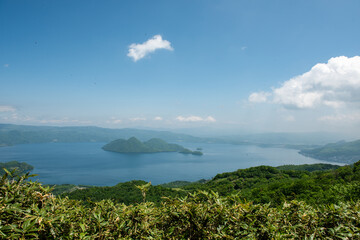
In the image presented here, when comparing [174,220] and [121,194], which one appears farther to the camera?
[121,194]

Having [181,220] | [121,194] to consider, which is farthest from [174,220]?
[121,194]

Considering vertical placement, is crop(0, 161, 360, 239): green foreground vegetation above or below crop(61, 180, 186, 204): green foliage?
above

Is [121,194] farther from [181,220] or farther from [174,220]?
[181,220]

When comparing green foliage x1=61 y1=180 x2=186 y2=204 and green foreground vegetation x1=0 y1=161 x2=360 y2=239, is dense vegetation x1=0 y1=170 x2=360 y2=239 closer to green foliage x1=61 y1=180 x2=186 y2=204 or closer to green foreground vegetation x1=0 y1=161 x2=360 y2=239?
green foreground vegetation x1=0 y1=161 x2=360 y2=239

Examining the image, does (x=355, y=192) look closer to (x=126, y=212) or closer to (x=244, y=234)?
(x=244, y=234)

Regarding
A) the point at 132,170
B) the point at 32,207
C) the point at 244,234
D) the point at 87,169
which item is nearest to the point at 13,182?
the point at 32,207

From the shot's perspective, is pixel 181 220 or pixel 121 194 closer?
pixel 181 220

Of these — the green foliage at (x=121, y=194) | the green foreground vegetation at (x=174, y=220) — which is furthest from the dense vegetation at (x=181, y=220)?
the green foliage at (x=121, y=194)

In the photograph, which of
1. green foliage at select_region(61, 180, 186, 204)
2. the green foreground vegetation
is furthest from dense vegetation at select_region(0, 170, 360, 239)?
green foliage at select_region(61, 180, 186, 204)

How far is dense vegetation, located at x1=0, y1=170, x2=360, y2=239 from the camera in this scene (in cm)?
244

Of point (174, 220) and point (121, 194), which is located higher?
point (174, 220)

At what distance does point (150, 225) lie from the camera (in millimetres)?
2906

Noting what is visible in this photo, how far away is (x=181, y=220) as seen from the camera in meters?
2.85

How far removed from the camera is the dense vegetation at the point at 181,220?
2439mm
